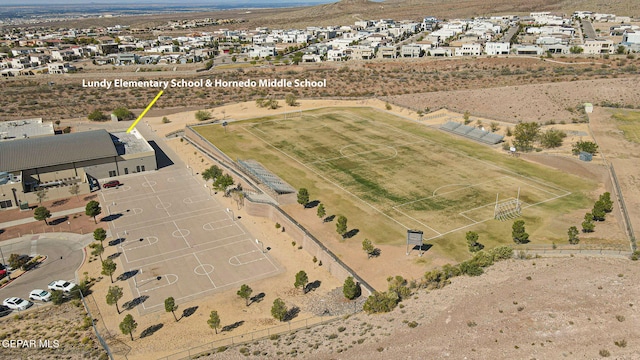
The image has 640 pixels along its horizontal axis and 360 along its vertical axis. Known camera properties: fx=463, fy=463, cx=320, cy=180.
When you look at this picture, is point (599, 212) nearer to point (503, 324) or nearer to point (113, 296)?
point (503, 324)

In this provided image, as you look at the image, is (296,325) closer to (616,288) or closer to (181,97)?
(616,288)

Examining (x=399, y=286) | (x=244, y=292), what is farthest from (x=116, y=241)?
(x=399, y=286)

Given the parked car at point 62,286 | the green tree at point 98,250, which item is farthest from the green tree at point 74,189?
the parked car at point 62,286

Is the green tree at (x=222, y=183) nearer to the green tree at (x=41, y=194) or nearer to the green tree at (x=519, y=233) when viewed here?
the green tree at (x=41, y=194)

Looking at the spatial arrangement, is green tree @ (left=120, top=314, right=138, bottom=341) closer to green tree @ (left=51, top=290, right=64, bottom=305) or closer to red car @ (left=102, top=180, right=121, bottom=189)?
green tree @ (left=51, top=290, right=64, bottom=305)

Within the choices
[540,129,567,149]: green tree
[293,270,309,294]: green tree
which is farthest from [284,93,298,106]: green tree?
[293,270,309,294]: green tree

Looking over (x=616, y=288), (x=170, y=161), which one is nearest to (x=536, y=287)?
(x=616, y=288)
